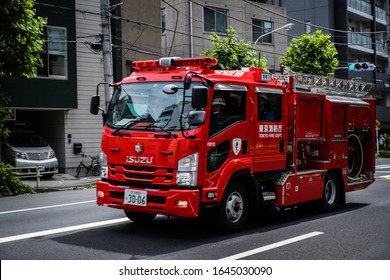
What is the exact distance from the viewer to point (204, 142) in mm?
7816

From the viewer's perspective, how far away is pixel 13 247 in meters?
7.56

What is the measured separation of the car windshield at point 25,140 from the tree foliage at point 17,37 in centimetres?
502

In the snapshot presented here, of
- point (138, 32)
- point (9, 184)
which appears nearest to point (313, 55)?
point (138, 32)

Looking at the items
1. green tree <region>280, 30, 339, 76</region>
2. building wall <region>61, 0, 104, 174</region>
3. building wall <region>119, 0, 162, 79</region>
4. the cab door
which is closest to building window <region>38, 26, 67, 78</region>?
building wall <region>61, 0, 104, 174</region>

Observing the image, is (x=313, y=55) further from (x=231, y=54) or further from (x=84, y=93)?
(x=84, y=93)

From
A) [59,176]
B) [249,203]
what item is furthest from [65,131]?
[249,203]

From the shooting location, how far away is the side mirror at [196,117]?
7.70m

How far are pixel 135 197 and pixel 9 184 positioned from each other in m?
9.09

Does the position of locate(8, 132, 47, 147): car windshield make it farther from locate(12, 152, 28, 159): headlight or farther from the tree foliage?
the tree foliage

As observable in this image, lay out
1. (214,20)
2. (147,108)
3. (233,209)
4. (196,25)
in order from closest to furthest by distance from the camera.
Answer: (147,108) < (233,209) < (196,25) < (214,20)

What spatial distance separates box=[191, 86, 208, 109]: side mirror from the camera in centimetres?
762

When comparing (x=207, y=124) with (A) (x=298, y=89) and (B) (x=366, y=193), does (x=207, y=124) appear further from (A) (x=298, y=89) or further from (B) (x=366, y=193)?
(B) (x=366, y=193)

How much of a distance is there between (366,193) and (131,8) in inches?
654

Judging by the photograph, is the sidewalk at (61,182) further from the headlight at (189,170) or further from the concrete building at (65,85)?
the headlight at (189,170)
